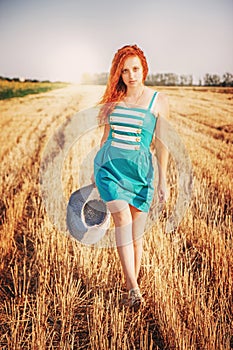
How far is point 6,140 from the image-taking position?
7.83m

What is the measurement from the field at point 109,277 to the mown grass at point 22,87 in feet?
39.4

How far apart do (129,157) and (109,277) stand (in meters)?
0.80

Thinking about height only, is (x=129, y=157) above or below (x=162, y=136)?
below

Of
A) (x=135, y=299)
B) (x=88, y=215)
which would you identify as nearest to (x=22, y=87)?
(x=88, y=215)

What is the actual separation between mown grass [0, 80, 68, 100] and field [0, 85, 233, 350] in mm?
11998

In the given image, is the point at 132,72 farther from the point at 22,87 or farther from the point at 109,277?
the point at 22,87

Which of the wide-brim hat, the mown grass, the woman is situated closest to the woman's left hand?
the woman

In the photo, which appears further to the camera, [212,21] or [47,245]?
[212,21]

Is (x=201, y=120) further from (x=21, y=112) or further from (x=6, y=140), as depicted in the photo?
(x=21, y=112)

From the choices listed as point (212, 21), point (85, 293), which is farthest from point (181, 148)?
point (85, 293)

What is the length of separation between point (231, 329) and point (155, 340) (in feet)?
1.25

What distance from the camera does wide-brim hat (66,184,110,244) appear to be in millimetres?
2887

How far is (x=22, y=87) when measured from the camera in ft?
65.3

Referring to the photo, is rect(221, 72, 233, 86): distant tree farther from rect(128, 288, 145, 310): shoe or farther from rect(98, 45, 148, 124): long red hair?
rect(128, 288, 145, 310): shoe
